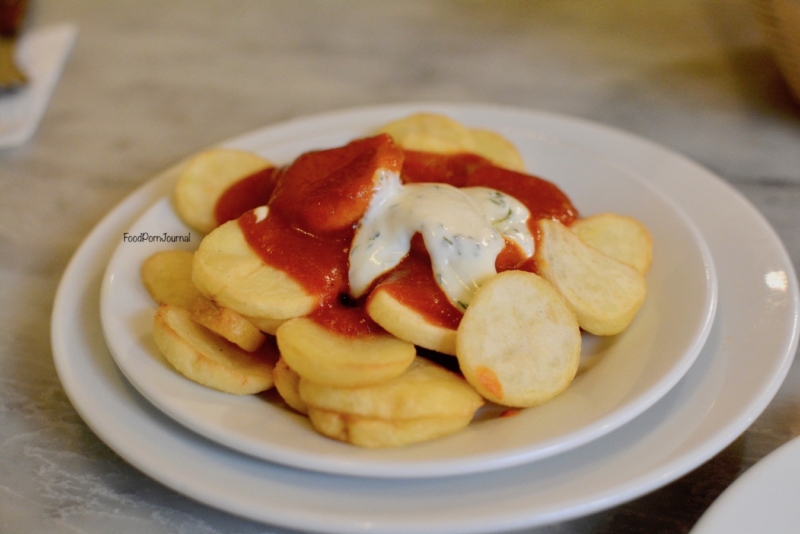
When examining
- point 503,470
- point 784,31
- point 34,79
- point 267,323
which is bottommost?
point 503,470

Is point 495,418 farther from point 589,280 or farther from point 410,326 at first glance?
point 589,280

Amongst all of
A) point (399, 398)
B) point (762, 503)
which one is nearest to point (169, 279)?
point (399, 398)

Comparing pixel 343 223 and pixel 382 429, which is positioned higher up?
pixel 343 223

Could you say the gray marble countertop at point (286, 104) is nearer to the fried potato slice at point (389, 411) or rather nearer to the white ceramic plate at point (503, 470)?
the white ceramic plate at point (503, 470)

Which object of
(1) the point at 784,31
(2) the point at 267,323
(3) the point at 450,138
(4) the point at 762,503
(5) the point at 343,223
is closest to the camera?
(4) the point at 762,503

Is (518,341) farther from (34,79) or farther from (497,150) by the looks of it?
(34,79)

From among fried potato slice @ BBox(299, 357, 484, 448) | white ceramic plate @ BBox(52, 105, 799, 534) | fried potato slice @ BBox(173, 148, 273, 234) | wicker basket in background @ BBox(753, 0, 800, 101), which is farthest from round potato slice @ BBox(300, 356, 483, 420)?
wicker basket in background @ BBox(753, 0, 800, 101)

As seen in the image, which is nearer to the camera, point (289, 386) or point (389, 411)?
point (389, 411)

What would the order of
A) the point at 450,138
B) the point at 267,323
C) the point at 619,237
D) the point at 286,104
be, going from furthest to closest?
1. the point at 286,104
2. the point at 450,138
3. the point at 619,237
4. the point at 267,323

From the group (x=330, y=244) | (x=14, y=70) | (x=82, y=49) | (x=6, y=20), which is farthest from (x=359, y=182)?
(x=6, y=20)
